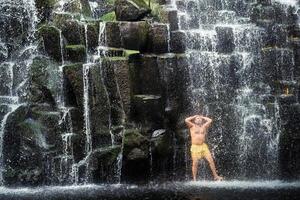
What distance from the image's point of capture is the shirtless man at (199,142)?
17578 millimetres

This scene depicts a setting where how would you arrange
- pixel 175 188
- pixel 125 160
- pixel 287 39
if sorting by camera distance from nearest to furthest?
pixel 175 188 → pixel 125 160 → pixel 287 39

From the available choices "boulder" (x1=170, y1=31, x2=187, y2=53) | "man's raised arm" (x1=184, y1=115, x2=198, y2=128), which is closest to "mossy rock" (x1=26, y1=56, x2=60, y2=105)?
"boulder" (x1=170, y1=31, x2=187, y2=53)

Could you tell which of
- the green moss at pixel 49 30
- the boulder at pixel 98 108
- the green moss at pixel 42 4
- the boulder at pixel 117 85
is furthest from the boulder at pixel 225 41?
the green moss at pixel 42 4

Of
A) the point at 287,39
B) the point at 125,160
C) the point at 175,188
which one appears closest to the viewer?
the point at 175,188

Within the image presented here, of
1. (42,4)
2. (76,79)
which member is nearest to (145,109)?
(76,79)

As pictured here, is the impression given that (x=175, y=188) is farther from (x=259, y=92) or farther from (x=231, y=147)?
(x=259, y=92)

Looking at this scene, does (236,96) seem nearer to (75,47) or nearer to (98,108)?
(98,108)

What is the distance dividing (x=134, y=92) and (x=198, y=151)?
3.45m

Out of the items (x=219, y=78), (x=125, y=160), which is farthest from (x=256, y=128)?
(x=125, y=160)

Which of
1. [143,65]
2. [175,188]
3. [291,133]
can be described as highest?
[143,65]

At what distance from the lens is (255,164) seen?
1917 cm

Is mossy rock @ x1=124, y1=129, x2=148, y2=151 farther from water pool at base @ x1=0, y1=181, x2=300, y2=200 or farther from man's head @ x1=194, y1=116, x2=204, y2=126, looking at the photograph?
man's head @ x1=194, y1=116, x2=204, y2=126

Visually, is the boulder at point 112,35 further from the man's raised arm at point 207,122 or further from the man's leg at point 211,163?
the man's leg at point 211,163

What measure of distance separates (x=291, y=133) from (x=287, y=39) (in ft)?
13.8
